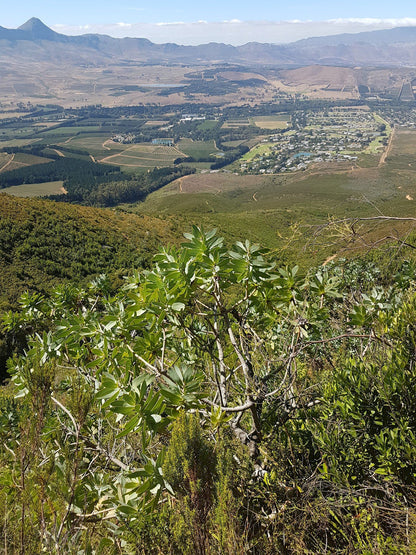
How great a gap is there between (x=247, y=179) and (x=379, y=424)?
104m

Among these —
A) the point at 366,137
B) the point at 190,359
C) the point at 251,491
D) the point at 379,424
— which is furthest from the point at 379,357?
the point at 366,137

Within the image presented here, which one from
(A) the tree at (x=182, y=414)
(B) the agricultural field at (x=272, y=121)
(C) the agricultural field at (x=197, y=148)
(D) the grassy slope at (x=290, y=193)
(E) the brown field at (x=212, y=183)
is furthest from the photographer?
(B) the agricultural field at (x=272, y=121)

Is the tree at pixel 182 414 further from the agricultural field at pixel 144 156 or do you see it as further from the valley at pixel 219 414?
the agricultural field at pixel 144 156

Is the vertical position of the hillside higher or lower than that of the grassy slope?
higher

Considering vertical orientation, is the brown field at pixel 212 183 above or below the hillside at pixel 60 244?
below

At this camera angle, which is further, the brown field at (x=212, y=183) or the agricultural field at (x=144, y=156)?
the agricultural field at (x=144, y=156)

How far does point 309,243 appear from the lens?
2145 millimetres

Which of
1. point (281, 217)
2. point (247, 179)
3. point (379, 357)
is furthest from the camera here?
point (247, 179)

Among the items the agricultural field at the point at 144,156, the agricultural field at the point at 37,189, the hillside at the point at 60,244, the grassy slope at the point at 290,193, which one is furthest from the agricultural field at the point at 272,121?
the hillside at the point at 60,244

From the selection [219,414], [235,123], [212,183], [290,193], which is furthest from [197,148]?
[219,414]

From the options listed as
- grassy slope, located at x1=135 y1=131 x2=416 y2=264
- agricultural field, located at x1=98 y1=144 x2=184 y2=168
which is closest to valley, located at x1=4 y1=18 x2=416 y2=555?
grassy slope, located at x1=135 y1=131 x2=416 y2=264

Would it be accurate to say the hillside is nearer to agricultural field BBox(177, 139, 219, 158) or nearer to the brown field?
the brown field

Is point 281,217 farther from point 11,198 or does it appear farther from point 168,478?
point 168,478

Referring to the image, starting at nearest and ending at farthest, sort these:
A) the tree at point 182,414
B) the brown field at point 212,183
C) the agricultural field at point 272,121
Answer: the tree at point 182,414 → the brown field at point 212,183 → the agricultural field at point 272,121
